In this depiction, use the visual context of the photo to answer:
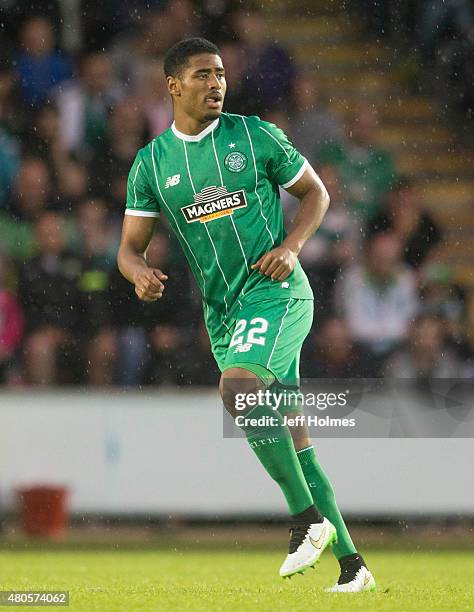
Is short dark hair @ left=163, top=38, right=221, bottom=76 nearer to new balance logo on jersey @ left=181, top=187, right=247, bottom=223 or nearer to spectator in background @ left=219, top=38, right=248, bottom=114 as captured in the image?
new balance logo on jersey @ left=181, top=187, right=247, bottom=223

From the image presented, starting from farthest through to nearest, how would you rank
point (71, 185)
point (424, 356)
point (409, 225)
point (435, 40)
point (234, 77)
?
point (435, 40) → point (234, 77) → point (409, 225) → point (71, 185) → point (424, 356)

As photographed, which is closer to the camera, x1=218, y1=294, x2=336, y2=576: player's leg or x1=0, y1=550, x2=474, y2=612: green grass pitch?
x1=0, y1=550, x2=474, y2=612: green grass pitch

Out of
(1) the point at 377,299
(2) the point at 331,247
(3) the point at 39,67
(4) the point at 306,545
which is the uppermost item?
(3) the point at 39,67

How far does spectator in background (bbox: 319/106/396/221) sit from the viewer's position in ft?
36.4

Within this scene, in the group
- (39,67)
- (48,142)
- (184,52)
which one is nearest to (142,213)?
(184,52)

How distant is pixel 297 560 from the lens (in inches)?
226

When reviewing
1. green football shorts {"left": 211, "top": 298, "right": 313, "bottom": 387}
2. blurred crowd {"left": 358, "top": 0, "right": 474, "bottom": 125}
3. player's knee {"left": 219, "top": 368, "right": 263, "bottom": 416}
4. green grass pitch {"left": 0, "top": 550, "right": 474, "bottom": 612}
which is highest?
blurred crowd {"left": 358, "top": 0, "right": 474, "bottom": 125}

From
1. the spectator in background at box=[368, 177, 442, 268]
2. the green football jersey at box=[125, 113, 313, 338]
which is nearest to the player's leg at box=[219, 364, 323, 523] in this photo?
the green football jersey at box=[125, 113, 313, 338]

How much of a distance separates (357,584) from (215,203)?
1825 mm

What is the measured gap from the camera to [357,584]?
6.08 meters

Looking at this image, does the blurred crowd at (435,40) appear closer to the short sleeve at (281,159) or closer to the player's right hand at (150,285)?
the short sleeve at (281,159)

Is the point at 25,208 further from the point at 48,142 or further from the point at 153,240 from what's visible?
the point at 153,240

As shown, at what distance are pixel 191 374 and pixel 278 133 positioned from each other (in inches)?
160

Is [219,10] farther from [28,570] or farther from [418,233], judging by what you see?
[28,570]
